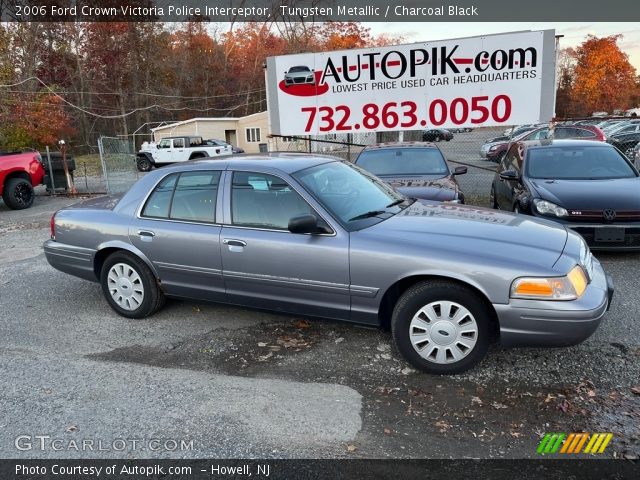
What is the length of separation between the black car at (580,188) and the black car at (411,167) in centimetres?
84

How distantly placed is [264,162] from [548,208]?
3.73m

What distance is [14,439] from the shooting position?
9.48 feet

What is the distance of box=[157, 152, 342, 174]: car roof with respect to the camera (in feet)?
13.6

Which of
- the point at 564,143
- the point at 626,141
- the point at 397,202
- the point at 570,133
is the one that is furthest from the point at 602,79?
the point at 397,202

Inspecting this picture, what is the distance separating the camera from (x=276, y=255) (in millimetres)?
3807

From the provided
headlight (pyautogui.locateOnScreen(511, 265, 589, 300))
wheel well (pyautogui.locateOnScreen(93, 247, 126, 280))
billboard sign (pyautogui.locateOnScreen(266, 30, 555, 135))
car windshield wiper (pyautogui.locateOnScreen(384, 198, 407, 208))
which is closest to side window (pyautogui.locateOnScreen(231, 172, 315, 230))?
car windshield wiper (pyautogui.locateOnScreen(384, 198, 407, 208))

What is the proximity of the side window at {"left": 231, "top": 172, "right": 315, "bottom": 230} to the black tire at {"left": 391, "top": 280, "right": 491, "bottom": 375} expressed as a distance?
1024mm

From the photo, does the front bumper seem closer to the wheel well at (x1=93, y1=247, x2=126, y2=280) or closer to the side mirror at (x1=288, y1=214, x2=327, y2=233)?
the side mirror at (x1=288, y1=214, x2=327, y2=233)

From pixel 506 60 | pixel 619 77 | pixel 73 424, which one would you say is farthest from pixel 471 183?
pixel 619 77

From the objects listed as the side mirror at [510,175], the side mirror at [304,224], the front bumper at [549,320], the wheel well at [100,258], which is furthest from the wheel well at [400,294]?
the side mirror at [510,175]

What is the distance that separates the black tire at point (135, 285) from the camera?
4.52m

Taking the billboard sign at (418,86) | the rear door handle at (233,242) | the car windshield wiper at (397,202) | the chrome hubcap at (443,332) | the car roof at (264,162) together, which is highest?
the billboard sign at (418,86)

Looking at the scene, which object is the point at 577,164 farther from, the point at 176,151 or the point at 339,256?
the point at 176,151

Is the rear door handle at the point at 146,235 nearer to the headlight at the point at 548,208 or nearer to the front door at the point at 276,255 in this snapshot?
the front door at the point at 276,255
